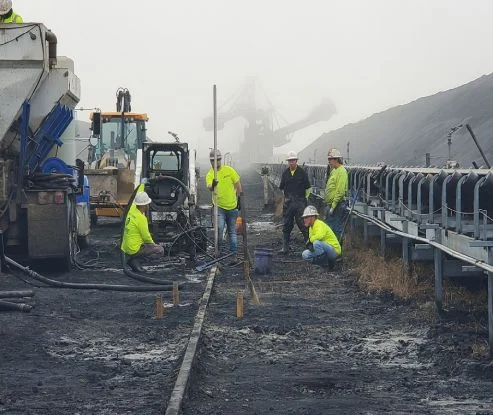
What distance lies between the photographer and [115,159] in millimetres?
23109

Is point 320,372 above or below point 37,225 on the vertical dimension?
below

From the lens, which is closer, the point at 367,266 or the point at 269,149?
the point at 367,266

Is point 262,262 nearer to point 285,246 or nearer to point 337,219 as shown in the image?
point 337,219

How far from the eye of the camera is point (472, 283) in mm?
11094

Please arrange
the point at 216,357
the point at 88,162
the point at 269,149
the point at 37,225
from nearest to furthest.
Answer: the point at 216,357, the point at 37,225, the point at 88,162, the point at 269,149

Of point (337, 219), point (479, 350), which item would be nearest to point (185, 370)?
point (479, 350)

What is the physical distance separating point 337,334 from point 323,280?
14.0ft

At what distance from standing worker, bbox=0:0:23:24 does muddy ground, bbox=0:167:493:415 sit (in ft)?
12.0

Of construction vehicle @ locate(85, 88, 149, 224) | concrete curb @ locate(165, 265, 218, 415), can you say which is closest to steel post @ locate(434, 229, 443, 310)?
concrete curb @ locate(165, 265, 218, 415)

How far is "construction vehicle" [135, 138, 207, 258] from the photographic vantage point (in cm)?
1570

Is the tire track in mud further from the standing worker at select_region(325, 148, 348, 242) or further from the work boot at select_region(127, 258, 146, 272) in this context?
the standing worker at select_region(325, 148, 348, 242)

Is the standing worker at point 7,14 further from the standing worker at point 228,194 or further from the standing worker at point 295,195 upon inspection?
the standing worker at point 295,195

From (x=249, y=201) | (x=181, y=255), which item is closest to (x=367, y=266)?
(x=181, y=255)

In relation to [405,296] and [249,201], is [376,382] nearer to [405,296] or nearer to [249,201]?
[405,296]
